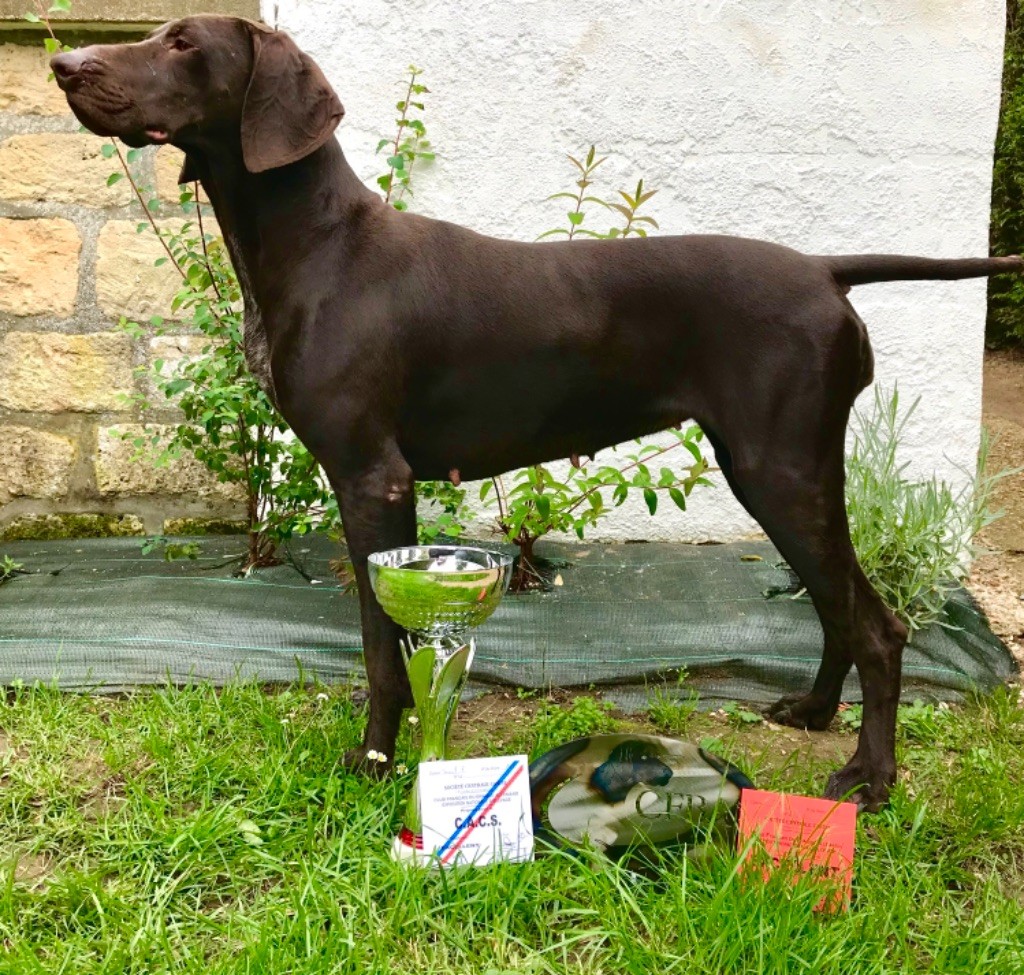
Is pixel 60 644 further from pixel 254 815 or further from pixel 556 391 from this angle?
pixel 556 391

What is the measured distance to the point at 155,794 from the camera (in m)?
2.22

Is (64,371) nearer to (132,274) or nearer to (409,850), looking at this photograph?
(132,274)

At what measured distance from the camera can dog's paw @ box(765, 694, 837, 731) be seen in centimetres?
274

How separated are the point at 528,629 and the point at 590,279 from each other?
1.35 metres

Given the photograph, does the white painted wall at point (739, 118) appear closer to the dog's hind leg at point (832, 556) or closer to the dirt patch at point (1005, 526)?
the dirt patch at point (1005, 526)

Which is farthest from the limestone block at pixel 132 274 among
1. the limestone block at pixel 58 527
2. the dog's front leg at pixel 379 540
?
the dog's front leg at pixel 379 540

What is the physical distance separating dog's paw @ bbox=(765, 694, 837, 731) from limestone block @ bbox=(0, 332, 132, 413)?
2.94 meters

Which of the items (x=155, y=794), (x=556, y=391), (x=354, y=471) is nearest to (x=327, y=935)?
(x=155, y=794)

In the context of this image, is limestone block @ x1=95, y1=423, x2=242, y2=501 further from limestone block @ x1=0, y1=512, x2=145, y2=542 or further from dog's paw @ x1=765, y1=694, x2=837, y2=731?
dog's paw @ x1=765, y1=694, x2=837, y2=731

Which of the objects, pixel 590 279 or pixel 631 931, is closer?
pixel 631 931

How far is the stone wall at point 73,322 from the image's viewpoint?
4.04 meters

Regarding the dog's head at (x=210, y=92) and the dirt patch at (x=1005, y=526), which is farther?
the dirt patch at (x=1005, y=526)

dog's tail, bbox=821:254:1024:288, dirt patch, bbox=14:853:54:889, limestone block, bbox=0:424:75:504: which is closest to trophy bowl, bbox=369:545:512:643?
dirt patch, bbox=14:853:54:889

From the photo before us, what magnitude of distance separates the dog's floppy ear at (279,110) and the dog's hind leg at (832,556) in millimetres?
1137
